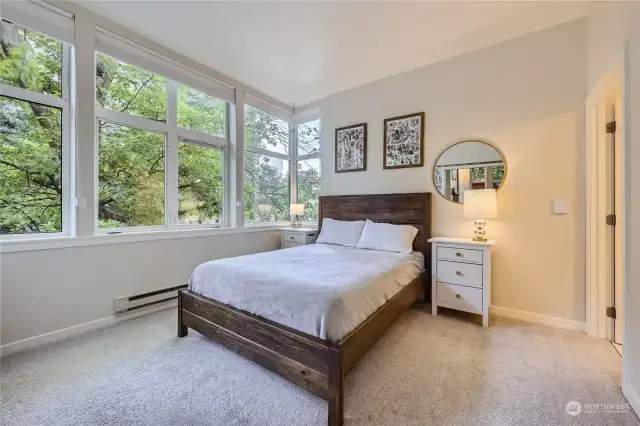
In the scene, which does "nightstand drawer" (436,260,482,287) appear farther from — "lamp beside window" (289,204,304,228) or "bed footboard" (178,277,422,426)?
"lamp beside window" (289,204,304,228)

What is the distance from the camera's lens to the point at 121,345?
81.7 inches

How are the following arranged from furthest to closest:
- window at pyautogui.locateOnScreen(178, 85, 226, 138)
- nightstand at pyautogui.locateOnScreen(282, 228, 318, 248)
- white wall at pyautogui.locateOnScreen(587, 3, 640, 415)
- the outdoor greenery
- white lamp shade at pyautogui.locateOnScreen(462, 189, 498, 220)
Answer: nightstand at pyautogui.locateOnScreen(282, 228, 318, 248), window at pyautogui.locateOnScreen(178, 85, 226, 138), white lamp shade at pyautogui.locateOnScreen(462, 189, 498, 220), the outdoor greenery, white wall at pyautogui.locateOnScreen(587, 3, 640, 415)

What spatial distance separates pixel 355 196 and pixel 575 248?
2.24 meters

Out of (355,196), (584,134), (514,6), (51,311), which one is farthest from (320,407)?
(514,6)

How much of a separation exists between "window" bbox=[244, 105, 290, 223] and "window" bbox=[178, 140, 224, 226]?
0.44m

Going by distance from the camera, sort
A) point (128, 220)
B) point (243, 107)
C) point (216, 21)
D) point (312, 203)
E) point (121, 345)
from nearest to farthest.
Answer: point (121, 345) < point (216, 21) < point (128, 220) < point (243, 107) < point (312, 203)

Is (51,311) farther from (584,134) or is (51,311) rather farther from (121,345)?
(584,134)

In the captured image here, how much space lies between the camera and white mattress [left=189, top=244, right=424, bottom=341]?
4.88 ft

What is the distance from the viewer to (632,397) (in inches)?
55.8

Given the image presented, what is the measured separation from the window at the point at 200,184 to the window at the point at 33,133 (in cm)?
105

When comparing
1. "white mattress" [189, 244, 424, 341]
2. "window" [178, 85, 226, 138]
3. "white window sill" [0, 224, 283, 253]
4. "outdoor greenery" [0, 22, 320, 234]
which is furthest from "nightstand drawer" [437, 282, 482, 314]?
"window" [178, 85, 226, 138]

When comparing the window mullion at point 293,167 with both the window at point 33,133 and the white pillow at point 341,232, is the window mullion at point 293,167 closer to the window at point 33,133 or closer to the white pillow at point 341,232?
the white pillow at point 341,232

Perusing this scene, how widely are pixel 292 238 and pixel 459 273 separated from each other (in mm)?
2297

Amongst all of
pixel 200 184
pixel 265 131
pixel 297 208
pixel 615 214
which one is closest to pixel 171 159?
pixel 200 184
